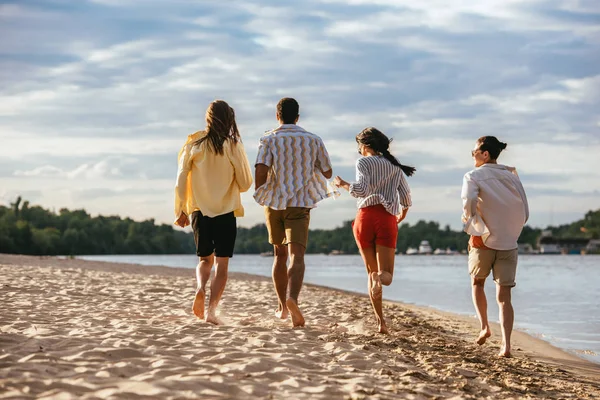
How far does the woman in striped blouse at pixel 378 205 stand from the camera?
20.9ft

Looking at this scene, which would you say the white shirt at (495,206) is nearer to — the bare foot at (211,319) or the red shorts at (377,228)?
the red shorts at (377,228)

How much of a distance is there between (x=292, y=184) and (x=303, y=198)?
166 mm

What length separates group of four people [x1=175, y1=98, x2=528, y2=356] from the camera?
6.09 m

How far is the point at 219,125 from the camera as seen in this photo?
6582mm

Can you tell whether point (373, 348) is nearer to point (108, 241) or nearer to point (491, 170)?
point (491, 170)

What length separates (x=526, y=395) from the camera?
4.84 m

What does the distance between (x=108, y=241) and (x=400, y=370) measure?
344 feet

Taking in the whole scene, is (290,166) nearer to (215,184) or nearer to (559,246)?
(215,184)

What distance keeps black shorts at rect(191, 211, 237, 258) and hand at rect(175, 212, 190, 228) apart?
Answer: 165mm

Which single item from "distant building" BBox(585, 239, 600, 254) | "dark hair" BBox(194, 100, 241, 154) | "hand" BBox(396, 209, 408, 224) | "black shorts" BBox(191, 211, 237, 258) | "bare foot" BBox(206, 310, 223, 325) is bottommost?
"bare foot" BBox(206, 310, 223, 325)

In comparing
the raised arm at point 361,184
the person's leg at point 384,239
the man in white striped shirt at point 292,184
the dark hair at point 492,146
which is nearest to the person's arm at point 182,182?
the man in white striped shirt at point 292,184

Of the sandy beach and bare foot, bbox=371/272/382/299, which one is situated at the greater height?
bare foot, bbox=371/272/382/299

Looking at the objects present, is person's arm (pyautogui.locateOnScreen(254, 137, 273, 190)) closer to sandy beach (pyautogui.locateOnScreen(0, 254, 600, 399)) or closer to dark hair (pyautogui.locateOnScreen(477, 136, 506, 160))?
sandy beach (pyautogui.locateOnScreen(0, 254, 600, 399))

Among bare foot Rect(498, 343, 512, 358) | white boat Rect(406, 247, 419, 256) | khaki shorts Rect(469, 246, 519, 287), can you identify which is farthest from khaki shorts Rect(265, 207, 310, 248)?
white boat Rect(406, 247, 419, 256)
